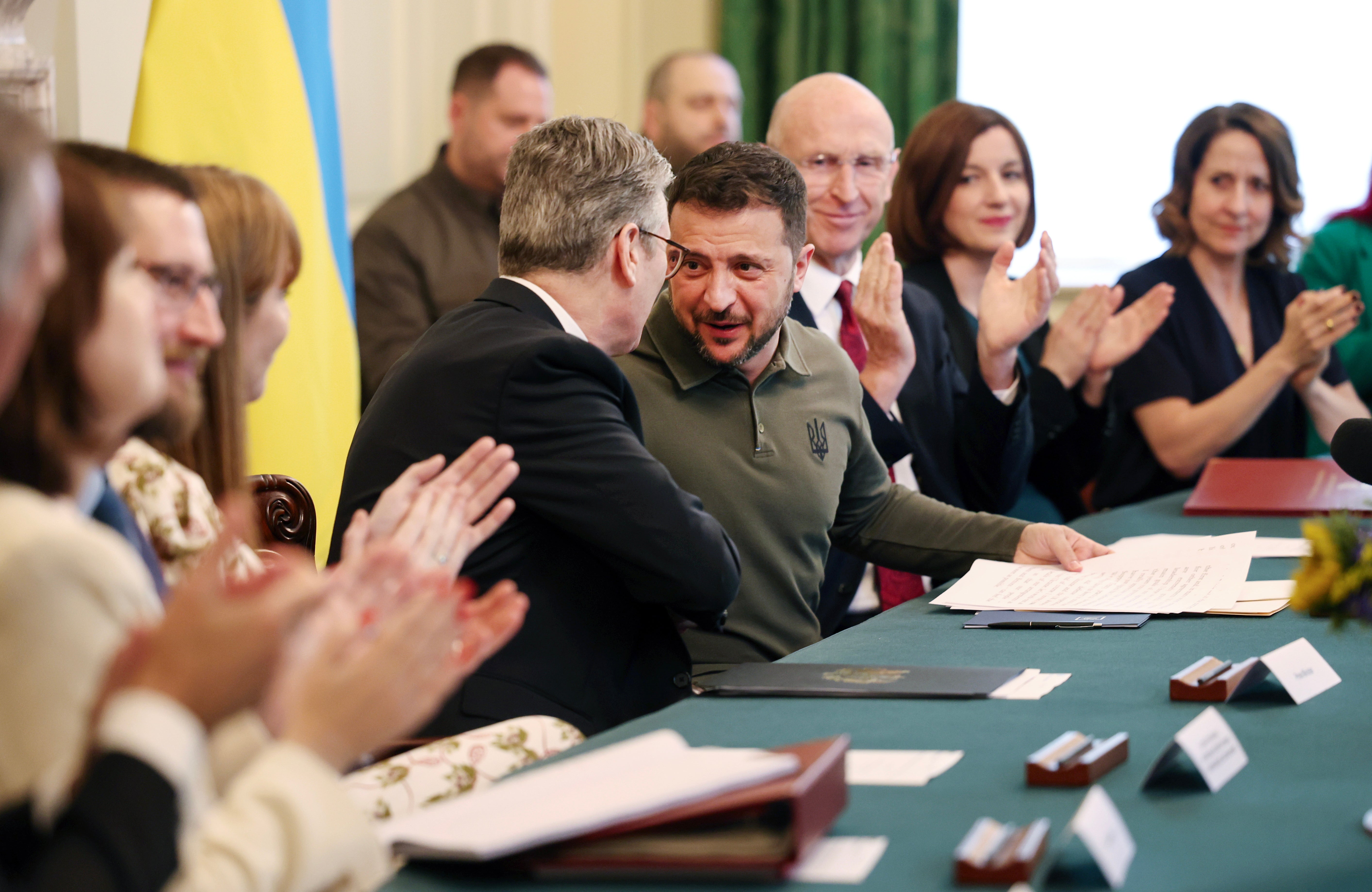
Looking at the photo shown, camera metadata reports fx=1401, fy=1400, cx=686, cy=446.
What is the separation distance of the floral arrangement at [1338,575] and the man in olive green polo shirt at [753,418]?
1.04 meters

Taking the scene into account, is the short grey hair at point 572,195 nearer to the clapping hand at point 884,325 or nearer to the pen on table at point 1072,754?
the clapping hand at point 884,325

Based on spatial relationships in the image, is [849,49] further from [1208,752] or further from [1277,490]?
[1208,752]

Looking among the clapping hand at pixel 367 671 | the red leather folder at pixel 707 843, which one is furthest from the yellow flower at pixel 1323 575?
the clapping hand at pixel 367 671

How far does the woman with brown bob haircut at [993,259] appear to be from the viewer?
314 cm

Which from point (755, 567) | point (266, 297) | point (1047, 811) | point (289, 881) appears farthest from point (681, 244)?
point (289, 881)

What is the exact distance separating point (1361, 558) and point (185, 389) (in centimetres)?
105

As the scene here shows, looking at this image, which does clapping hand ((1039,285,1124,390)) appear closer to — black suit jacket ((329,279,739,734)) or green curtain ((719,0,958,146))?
black suit jacket ((329,279,739,734))

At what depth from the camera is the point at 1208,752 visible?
1113 millimetres

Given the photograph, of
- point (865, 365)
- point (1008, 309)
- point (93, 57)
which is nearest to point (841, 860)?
point (865, 365)

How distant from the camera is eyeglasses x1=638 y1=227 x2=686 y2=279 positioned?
80.1 inches

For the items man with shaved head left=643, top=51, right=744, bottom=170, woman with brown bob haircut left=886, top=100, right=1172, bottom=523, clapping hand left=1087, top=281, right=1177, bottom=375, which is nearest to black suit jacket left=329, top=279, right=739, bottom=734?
woman with brown bob haircut left=886, top=100, right=1172, bottom=523

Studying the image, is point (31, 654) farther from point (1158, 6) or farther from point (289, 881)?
point (1158, 6)

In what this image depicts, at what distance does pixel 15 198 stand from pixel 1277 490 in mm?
2584

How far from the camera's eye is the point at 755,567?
2.10 m
